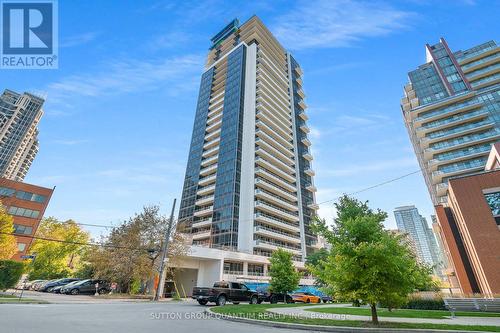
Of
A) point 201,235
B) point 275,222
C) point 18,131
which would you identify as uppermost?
point 18,131

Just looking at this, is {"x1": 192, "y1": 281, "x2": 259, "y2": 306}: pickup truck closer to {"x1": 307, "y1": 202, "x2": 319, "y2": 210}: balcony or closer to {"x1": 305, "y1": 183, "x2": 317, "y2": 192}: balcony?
{"x1": 307, "y1": 202, "x2": 319, "y2": 210}: balcony

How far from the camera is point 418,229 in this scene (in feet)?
527

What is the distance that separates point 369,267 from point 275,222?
152 ft

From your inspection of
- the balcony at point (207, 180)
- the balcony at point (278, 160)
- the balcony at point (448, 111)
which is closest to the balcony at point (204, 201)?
the balcony at point (207, 180)

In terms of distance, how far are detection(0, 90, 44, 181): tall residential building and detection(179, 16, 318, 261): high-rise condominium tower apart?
348 ft

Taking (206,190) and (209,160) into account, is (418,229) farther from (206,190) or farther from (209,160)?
(206,190)

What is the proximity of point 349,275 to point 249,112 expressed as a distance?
192ft

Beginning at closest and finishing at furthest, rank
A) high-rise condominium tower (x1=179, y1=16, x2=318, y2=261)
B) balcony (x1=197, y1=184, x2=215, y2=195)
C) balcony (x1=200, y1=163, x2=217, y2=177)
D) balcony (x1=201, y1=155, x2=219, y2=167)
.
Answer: high-rise condominium tower (x1=179, y1=16, x2=318, y2=261)
balcony (x1=197, y1=184, x2=215, y2=195)
balcony (x1=200, y1=163, x2=217, y2=177)
balcony (x1=201, y1=155, x2=219, y2=167)

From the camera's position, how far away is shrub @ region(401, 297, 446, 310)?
20078mm

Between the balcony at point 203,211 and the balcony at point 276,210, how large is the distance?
34.2 feet

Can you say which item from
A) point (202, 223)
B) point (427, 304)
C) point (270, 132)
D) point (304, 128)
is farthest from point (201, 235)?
point (304, 128)

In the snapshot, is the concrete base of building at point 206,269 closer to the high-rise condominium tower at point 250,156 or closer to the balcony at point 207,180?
the high-rise condominium tower at point 250,156

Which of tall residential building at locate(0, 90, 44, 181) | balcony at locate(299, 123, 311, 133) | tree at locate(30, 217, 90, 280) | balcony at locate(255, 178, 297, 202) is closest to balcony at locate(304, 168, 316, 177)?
balcony at locate(255, 178, 297, 202)

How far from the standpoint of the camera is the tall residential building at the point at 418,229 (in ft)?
508
